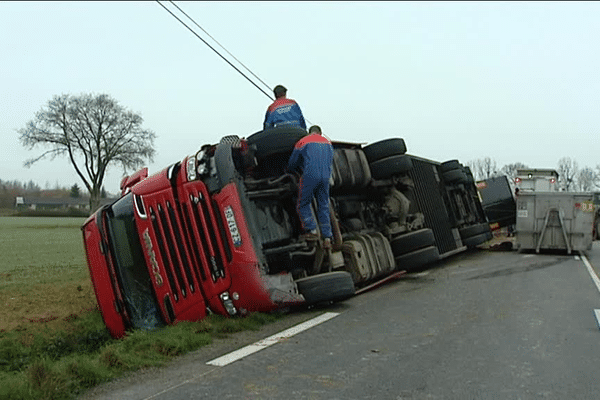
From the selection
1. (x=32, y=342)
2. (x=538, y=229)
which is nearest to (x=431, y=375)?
(x=32, y=342)

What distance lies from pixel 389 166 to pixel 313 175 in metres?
2.62

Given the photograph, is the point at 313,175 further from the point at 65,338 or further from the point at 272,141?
the point at 65,338

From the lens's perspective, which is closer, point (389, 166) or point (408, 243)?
point (389, 166)

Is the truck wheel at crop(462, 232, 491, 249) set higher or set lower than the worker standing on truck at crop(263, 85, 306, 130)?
lower

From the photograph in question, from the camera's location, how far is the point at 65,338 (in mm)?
7008

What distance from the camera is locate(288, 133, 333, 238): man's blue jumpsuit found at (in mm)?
6359

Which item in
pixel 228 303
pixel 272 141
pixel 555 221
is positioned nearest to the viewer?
pixel 228 303

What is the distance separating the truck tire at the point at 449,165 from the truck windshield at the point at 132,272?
26.2 ft

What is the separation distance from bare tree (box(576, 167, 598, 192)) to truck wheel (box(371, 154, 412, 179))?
60.0 metres

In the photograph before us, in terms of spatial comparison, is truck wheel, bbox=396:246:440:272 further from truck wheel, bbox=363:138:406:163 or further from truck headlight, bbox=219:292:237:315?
truck headlight, bbox=219:292:237:315

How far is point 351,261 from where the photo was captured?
24.5 ft

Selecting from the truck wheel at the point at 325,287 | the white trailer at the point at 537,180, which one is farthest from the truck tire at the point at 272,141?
the white trailer at the point at 537,180

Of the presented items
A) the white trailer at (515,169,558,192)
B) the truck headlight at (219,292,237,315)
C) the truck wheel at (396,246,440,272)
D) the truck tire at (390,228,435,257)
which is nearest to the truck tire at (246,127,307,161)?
the truck headlight at (219,292,237,315)

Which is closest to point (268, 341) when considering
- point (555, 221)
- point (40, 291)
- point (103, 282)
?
point (103, 282)
